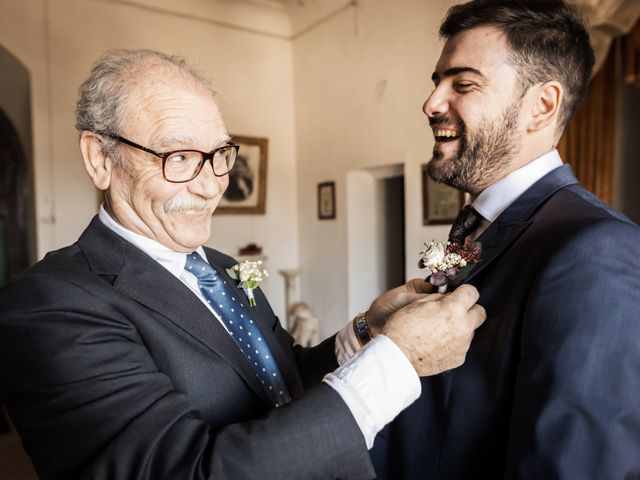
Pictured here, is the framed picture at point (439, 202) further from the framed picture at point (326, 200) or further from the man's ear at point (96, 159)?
the man's ear at point (96, 159)

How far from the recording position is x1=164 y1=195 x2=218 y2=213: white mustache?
4.60ft

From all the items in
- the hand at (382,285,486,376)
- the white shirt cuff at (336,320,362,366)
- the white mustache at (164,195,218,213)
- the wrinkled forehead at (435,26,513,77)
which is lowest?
the white shirt cuff at (336,320,362,366)

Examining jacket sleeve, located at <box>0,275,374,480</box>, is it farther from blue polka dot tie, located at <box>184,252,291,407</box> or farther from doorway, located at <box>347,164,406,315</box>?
doorway, located at <box>347,164,406,315</box>

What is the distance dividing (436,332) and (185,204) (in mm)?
762

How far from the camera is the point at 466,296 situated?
1.19 metres

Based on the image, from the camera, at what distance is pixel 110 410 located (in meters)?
1.04

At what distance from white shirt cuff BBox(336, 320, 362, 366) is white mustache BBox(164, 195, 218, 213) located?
0.64m

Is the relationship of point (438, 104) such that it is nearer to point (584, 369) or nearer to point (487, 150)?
point (487, 150)

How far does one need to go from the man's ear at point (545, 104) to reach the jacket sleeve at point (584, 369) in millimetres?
493

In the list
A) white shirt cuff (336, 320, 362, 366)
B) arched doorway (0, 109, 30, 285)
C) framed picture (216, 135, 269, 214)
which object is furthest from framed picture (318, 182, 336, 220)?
white shirt cuff (336, 320, 362, 366)

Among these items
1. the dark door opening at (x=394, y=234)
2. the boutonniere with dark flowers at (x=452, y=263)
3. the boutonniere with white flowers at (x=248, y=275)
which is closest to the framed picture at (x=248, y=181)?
the dark door opening at (x=394, y=234)

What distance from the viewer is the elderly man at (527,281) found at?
0.98 m

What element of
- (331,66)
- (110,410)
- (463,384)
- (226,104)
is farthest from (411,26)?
(110,410)

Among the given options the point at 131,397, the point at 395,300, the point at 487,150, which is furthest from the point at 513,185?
the point at 131,397
